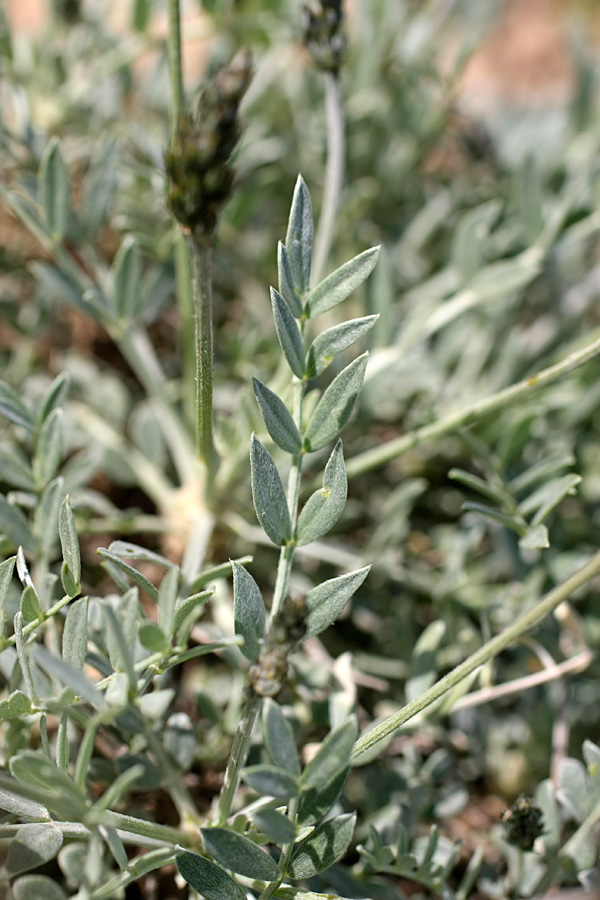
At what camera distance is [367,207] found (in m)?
1.57

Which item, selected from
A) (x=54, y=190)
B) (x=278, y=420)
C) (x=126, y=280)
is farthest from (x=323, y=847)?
(x=54, y=190)

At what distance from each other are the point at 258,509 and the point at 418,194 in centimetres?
110

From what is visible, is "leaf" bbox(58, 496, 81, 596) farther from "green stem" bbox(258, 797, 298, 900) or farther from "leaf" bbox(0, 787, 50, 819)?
"green stem" bbox(258, 797, 298, 900)

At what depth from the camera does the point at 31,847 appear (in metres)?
0.68

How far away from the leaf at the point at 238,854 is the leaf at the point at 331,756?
0.09m

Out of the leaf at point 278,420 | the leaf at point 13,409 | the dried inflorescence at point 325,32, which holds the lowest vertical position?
the leaf at point 13,409

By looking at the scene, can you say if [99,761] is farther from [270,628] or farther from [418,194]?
[418,194]

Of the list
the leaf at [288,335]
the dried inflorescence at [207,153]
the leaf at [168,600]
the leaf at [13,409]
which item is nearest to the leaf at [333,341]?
the leaf at [288,335]

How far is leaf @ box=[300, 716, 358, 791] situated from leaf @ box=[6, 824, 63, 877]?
0.75ft

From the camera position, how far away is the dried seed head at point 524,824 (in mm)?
843

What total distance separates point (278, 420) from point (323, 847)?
37 centimetres

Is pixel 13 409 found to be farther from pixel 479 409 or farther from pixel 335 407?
pixel 479 409

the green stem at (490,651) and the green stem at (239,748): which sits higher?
the green stem at (490,651)

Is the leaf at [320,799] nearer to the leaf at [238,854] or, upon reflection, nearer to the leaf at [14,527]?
the leaf at [238,854]
